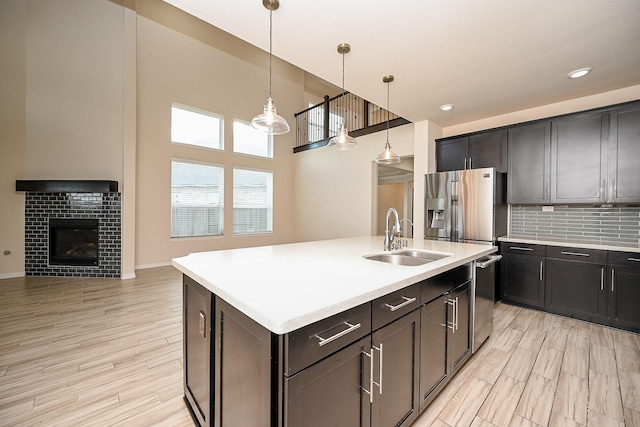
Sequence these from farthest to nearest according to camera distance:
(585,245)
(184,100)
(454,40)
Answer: (184,100) < (585,245) < (454,40)

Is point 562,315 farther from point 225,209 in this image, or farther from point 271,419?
point 225,209

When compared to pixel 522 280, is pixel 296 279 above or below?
above

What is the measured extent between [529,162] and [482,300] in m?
2.26

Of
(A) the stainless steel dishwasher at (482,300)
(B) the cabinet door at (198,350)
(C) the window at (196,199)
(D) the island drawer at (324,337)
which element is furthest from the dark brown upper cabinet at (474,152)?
(C) the window at (196,199)

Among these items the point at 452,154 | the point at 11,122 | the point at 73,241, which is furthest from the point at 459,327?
the point at 11,122

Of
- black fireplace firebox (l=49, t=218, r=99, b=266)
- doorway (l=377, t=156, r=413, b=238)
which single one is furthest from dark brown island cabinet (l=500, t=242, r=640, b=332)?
black fireplace firebox (l=49, t=218, r=99, b=266)

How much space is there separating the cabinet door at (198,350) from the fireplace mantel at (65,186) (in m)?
4.19

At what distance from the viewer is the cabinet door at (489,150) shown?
371 centimetres

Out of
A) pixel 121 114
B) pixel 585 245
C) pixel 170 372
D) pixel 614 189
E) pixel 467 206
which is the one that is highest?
pixel 121 114

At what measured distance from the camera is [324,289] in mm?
1180

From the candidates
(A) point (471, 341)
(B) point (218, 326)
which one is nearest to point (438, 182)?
(A) point (471, 341)

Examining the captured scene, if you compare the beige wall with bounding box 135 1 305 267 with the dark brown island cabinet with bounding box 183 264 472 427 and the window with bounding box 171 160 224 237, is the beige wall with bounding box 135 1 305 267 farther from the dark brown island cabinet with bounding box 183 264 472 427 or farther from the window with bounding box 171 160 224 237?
the dark brown island cabinet with bounding box 183 264 472 427

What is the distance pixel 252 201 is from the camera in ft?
23.0

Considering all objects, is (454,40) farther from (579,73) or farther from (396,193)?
(396,193)
